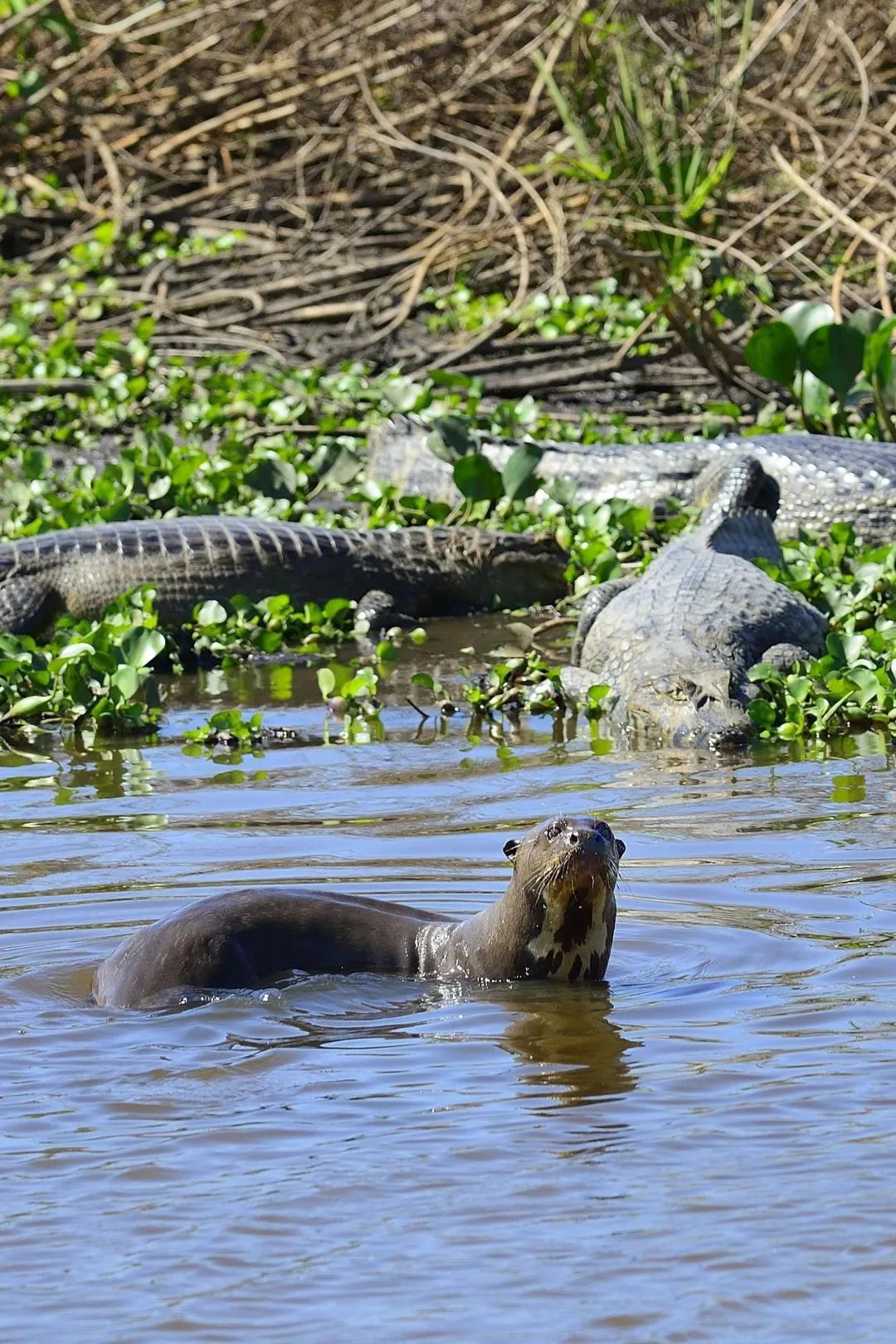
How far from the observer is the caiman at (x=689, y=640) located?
684 cm

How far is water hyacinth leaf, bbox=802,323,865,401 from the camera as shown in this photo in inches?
390

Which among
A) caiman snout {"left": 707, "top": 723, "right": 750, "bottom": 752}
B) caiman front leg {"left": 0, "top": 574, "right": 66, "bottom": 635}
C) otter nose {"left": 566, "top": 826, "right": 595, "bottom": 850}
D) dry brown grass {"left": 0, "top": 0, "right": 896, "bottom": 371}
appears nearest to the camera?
otter nose {"left": 566, "top": 826, "right": 595, "bottom": 850}

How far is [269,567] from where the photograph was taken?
31.1 ft

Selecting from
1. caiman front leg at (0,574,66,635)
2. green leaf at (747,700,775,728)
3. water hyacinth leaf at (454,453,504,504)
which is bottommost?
green leaf at (747,700,775,728)

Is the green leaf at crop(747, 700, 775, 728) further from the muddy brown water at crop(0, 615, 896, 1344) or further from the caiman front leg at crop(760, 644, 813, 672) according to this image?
the muddy brown water at crop(0, 615, 896, 1344)

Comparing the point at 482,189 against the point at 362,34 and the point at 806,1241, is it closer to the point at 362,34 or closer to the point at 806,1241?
the point at 362,34

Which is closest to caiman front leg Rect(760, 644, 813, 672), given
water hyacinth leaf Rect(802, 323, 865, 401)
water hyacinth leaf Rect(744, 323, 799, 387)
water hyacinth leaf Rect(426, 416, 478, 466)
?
water hyacinth leaf Rect(802, 323, 865, 401)

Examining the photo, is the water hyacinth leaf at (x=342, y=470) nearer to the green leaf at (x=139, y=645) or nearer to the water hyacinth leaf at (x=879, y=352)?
the water hyacinth leaf at (x=879, y=352)

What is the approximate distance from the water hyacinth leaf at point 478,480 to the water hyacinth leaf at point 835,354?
5.88ft

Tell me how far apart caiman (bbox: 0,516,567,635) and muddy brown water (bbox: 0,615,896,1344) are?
12.4ft

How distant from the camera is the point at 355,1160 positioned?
2895 millimetres

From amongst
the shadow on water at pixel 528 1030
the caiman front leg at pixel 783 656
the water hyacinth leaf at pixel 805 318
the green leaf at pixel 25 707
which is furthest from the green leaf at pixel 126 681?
the water hyacinth leaf at pixel 805 318

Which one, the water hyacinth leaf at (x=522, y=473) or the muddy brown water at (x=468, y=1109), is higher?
the water hyacinth leaf at (x=522, y=473)

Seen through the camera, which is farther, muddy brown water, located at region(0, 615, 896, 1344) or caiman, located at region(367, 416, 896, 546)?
caiman, located at region(367, 416, 896, 546)
